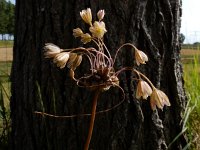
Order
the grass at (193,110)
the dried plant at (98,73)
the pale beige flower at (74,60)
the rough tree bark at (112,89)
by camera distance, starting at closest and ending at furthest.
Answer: the dried plant at (98,73), the pale beige flower at (74,60), the rough tree bark at (112,89), the grass at (193,110)

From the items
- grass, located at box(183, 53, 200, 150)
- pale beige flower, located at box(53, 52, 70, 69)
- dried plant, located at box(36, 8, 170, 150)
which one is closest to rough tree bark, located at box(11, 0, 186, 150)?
grass, located at box(183, 53, 200, 150)

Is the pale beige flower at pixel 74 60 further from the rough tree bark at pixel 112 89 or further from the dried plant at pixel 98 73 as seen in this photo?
the rough tree bark at pixel 112 89

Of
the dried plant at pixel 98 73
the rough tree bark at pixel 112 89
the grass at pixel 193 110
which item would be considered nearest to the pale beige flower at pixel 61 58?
the dried plant at pixel 98 73

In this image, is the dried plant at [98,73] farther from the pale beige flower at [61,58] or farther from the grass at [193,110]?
the grass at [193,110]

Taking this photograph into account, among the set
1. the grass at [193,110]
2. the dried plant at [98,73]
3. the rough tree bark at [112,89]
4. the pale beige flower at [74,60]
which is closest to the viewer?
the dried plant at [98,73]

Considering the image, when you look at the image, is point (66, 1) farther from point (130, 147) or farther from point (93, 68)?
point (93, 68)

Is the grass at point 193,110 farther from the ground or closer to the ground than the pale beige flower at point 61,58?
closer to the ground

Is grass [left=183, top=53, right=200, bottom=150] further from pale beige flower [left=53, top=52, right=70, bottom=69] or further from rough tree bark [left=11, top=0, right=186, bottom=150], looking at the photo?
pale beige flower [left=53, top=52, right=70, bottom=69]

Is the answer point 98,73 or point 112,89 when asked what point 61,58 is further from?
point 112,89

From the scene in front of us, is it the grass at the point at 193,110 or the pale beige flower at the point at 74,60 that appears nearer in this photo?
the pale beige flower at the point at 74,60
